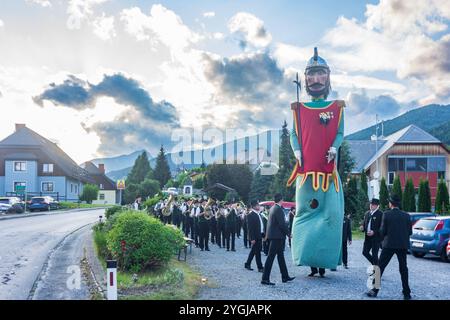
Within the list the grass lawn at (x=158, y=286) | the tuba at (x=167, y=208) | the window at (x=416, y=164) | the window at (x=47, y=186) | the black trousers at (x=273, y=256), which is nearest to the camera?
the grass lawn at (x=158, y=286)

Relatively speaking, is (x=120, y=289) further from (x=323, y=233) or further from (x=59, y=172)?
(x=59, y=172)

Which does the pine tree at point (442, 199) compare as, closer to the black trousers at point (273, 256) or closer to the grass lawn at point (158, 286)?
the black trousers at point (273, 256)

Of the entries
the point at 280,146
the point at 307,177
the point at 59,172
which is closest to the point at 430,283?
the point at 307,177

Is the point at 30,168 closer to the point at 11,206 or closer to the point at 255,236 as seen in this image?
the point at 11,206

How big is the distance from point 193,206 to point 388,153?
94.7 ft

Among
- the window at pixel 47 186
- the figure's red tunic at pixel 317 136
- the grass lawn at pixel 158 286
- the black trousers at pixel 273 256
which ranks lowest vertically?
the grass lawn at pixel 158 286

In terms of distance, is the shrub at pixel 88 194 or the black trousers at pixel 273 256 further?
the shrub at pixel 88 194

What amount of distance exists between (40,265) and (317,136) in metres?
7.90

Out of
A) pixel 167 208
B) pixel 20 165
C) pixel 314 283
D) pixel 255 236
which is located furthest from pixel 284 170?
pixel 314 283

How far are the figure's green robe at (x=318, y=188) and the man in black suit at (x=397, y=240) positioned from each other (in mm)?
2036

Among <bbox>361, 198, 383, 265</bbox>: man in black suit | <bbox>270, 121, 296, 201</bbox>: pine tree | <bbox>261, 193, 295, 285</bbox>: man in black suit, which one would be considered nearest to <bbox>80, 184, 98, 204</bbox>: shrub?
<bbox>270, 121, 296, 201</bbox>: pine tree

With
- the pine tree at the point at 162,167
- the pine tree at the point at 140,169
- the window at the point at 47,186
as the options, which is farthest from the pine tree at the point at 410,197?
the pine tree at the point at 140,169

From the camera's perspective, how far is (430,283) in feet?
38.5

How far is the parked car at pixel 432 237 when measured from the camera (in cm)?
1681
